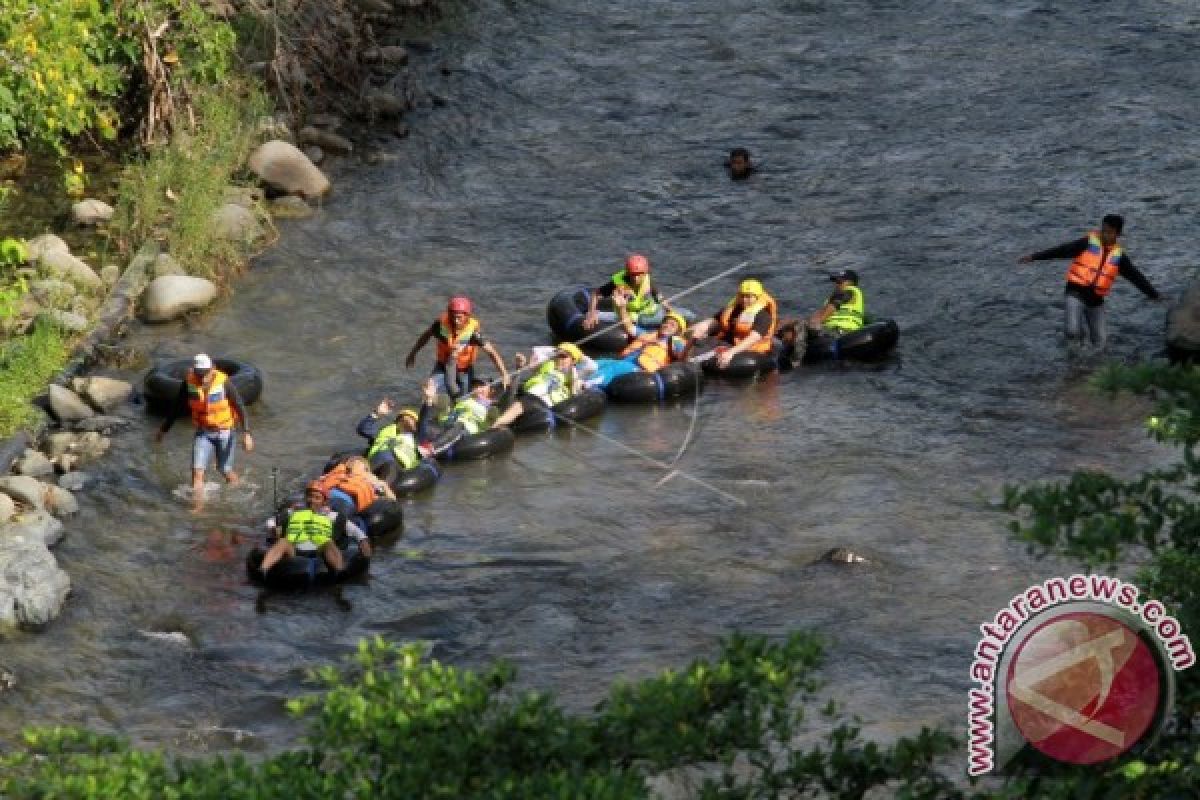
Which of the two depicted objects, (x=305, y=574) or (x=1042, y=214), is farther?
(x=1042, y=214)

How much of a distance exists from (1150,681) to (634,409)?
1247cm

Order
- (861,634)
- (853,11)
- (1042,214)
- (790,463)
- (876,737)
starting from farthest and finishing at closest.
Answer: (853,11), (1042,214), (790,463), (861,634), (876,737)

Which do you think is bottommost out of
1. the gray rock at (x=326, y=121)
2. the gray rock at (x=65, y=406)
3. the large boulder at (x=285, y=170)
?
the gray rock at (x=65, y=406)

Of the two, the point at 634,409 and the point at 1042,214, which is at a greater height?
the point at 1042,214

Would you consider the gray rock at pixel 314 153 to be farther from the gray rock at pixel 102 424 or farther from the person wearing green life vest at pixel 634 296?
the gray rock at pixel 102 424

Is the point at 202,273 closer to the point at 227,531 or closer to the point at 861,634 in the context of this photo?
the point at 227,531

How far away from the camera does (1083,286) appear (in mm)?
20656

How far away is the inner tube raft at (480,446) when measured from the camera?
18703 millimetres

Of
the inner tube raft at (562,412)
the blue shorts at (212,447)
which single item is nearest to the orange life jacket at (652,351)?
the inner tube raft at (562,412)

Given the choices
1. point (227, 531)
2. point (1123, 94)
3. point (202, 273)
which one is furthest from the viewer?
point (1123, 94)

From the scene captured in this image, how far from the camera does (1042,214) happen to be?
24.8 m

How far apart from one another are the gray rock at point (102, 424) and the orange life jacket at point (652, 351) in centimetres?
524

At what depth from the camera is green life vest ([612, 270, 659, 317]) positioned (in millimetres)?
21578

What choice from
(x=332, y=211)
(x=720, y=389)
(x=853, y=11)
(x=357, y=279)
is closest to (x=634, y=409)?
(x=720, y=389)
